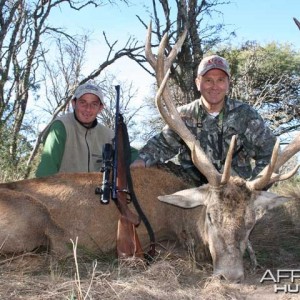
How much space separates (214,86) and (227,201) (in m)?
2.21

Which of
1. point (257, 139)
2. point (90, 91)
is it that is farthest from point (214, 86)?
point (90, 91)

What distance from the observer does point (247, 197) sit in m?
4.83

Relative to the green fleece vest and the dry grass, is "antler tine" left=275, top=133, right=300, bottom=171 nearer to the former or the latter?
the dry grass

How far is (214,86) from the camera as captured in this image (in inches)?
257

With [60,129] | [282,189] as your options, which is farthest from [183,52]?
[60,129]

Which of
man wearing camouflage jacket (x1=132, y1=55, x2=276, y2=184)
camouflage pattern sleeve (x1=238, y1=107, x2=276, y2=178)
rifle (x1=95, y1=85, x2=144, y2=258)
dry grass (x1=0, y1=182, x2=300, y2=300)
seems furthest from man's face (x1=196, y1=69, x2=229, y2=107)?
dry grass (x1=0, y1=182, x2=300, y2=300)

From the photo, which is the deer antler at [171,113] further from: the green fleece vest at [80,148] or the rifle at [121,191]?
the green fleece vest at [80,148]

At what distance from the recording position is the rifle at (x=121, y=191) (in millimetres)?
4945

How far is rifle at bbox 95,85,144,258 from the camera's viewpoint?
16.2 feet

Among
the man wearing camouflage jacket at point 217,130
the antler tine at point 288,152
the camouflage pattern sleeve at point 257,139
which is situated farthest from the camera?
the man wearing camouflage jacket at point 217,130

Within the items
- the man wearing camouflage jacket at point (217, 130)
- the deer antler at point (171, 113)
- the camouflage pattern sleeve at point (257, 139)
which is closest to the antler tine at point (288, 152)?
the deer antler at point (171, 113)

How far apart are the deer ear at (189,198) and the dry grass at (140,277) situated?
516 millimetres

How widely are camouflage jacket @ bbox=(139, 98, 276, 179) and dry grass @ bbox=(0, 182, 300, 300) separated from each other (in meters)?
1.04

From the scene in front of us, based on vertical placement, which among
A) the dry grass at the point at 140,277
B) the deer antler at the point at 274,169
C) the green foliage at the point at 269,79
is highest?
the green foliage at the point at 269,79
